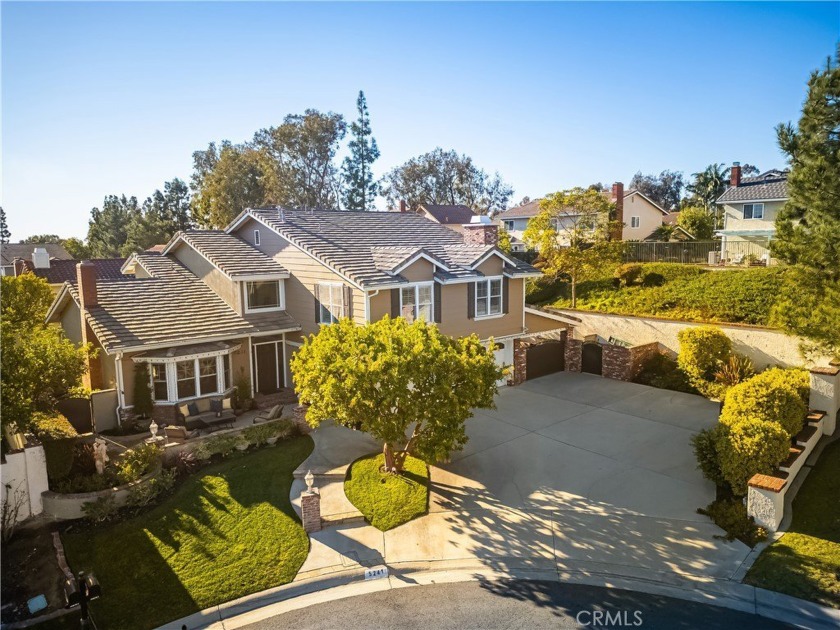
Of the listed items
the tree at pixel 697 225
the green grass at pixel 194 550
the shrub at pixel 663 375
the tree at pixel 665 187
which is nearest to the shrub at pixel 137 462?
the green grass at pixel 194 550

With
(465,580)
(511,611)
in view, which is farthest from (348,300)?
(511,611)

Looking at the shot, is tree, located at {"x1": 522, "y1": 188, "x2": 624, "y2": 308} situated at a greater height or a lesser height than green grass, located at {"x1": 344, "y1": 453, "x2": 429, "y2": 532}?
greater

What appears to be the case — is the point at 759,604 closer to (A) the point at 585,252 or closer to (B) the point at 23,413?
(B) the point at 23,413

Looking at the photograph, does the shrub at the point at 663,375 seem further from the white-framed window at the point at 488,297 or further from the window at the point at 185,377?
the window at the point at 185,377

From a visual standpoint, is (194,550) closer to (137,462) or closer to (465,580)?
(137,462)

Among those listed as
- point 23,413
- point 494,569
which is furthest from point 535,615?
point 23,413

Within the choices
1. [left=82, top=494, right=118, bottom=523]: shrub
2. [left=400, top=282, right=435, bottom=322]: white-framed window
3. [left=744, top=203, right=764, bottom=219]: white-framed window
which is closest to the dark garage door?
[left=400, top=282, right=435, bottom=322]: white-framed window

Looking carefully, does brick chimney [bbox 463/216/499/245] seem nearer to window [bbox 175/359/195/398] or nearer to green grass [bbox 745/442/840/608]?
window [bbox 175/359/195/398]
